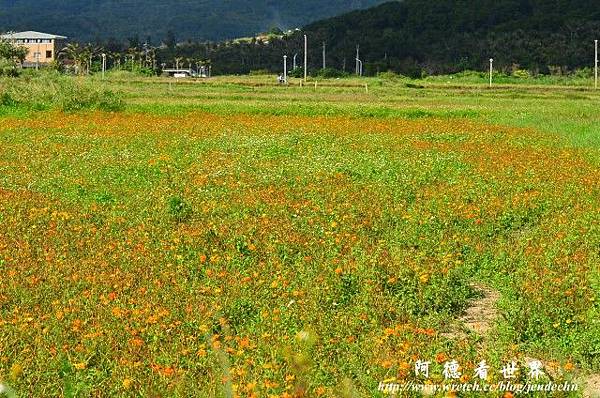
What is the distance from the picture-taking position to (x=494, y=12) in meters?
179

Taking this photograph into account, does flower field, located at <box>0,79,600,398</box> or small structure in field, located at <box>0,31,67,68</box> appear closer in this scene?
flower field, located at <box>0,79,600,398</box>

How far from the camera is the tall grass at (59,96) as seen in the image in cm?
4550

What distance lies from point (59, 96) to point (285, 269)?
3734 cm

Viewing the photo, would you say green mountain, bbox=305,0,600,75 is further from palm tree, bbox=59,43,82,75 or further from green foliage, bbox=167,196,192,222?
green foliage, bbox=167,196,192,222

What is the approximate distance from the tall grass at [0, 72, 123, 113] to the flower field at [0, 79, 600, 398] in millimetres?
21515

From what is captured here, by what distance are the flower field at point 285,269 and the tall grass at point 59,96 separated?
21515mm

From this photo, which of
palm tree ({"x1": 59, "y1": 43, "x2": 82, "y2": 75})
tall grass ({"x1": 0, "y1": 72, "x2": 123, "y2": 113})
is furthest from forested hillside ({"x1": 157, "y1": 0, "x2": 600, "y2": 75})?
tall grass ({"x1": 0, "y1": 72, "x2": 123, "y2": 113})

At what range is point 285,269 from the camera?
1098cm

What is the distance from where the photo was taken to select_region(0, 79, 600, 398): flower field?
24.5 feet

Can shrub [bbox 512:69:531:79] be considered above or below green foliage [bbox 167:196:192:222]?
above

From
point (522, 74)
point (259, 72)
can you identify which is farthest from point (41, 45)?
point (522, 74)

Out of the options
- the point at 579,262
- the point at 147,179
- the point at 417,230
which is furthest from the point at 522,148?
the point at 579,262

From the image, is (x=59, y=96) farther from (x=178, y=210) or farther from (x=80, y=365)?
(x=80, y=365)

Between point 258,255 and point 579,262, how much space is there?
4.08 meters
